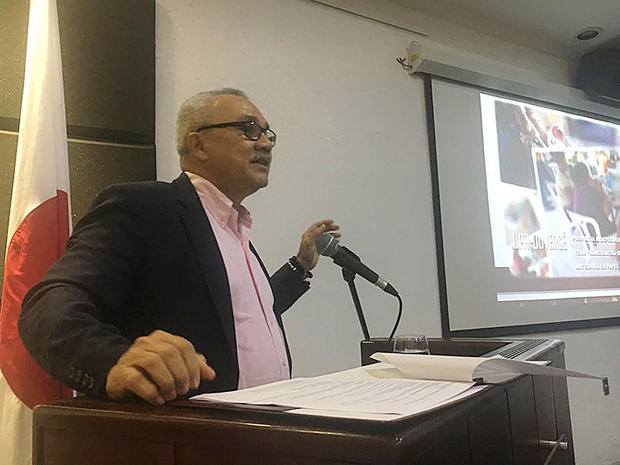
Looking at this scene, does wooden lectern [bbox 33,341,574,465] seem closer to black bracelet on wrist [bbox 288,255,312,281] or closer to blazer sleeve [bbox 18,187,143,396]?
blazer sleeve [bbox 18,187,143,396]

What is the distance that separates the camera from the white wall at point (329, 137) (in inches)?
84.3

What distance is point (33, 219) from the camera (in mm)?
1430

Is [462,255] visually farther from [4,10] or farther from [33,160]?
[4,10]

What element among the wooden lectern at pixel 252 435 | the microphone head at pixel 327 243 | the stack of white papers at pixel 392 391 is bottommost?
the wooden lectern at pixel 252 435

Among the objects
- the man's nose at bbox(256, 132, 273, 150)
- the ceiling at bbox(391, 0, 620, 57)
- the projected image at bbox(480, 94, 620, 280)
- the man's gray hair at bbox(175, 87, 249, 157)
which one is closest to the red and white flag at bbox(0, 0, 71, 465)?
the man's gray hair at bbox(175, 87, 249, 157)

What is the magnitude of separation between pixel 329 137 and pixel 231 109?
1.03 meters

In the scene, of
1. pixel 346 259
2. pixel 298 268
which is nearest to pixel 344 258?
pixel 346 259

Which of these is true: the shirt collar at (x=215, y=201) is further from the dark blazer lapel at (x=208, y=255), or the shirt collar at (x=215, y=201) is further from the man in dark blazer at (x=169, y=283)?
the dark blazer lapel at (x=208, y=255)

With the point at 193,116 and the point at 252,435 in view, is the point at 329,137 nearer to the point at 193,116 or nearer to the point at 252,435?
the point at 193,116

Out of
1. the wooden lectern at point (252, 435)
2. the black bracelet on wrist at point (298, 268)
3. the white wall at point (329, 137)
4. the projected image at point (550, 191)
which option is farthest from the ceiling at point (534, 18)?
the wooden lectern at point (252, 435)

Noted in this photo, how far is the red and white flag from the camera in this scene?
4.33 ft

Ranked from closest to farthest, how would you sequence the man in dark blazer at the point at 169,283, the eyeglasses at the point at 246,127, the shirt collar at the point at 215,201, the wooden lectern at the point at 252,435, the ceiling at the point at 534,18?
the wooden lectern at the point at 252,435 → the man in dark blazer at the point at 169,283 → the shirt collar at the point at 215,201 → the eyeglasses at the point at 246,127 → the ceiling at the point at 534,18

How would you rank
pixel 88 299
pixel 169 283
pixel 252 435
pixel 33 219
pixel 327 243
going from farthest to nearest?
pixel 327 243, pixel 33 219, pixel 169 283, pixel 88 299, pixel 252 435

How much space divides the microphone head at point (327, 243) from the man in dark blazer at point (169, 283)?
0.02 metres
